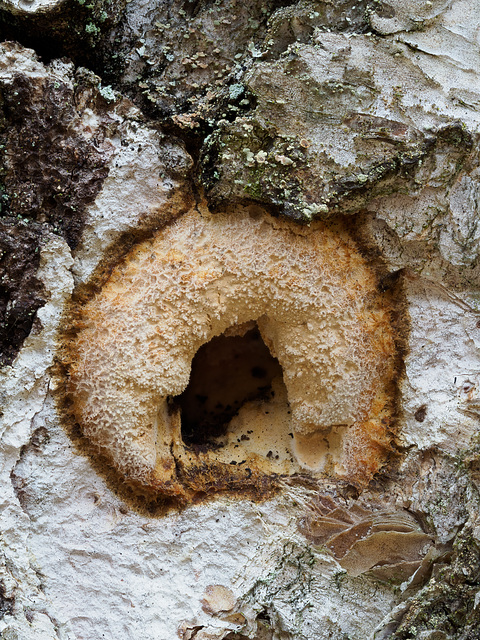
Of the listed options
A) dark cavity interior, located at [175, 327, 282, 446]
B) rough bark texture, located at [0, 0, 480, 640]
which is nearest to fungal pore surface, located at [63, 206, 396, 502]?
rough bark texture, located at [0, 0, 480, 640]

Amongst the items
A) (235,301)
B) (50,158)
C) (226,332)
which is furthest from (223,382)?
(50,158)

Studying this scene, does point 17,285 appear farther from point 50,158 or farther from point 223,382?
point 223,382

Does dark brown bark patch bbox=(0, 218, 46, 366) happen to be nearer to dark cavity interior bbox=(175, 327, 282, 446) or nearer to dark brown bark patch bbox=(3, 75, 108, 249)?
dark brown bark patch bbox=(3, 75, 108, 249)

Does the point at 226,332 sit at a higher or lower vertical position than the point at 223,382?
higher

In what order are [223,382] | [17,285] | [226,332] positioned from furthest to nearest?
[223,382]
[226,332]
[17,285]

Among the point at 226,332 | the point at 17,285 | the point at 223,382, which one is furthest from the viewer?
the point at 223,382

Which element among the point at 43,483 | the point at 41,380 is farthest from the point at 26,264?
the point at 43,483

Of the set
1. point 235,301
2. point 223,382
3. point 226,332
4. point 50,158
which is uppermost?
point 50,158
